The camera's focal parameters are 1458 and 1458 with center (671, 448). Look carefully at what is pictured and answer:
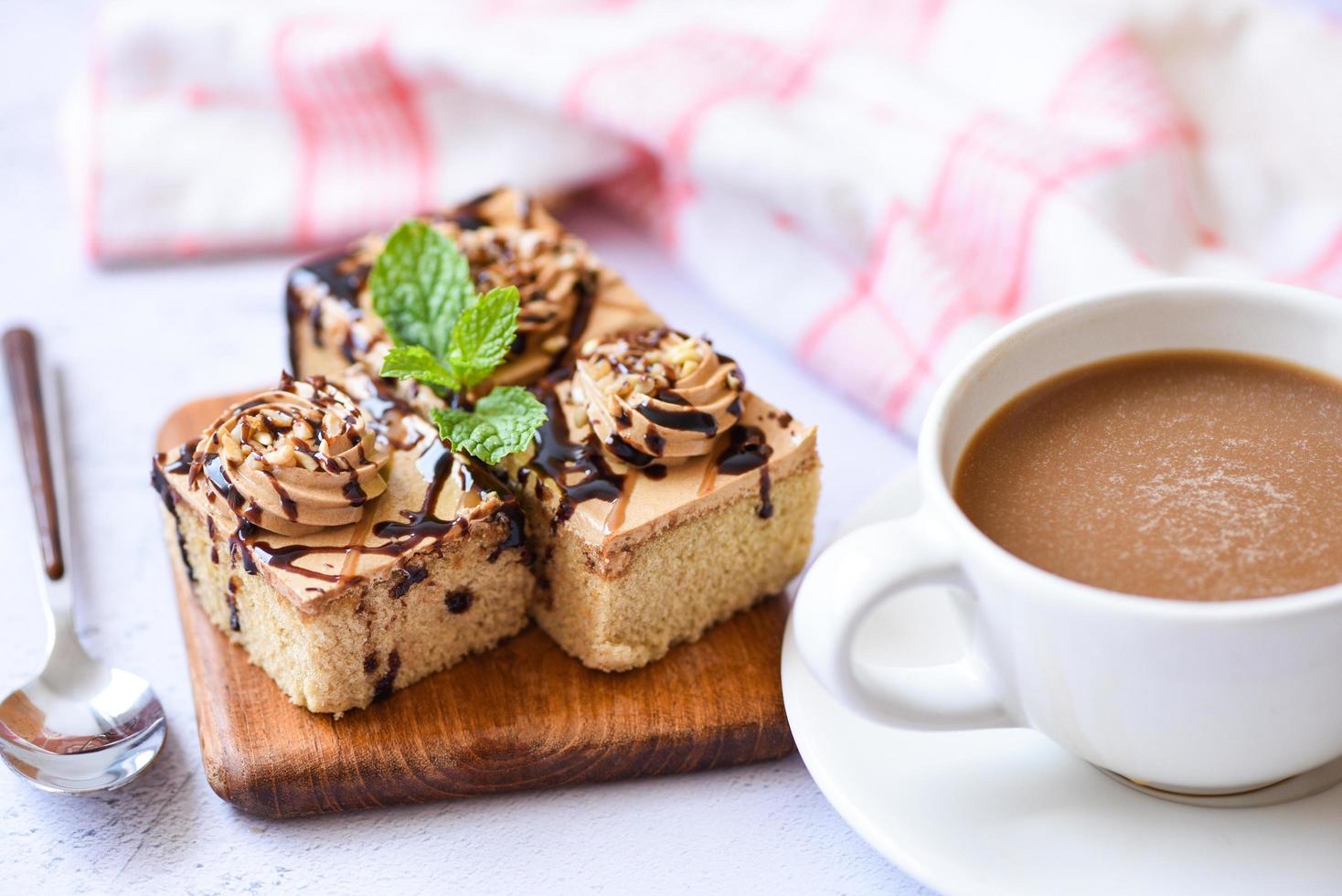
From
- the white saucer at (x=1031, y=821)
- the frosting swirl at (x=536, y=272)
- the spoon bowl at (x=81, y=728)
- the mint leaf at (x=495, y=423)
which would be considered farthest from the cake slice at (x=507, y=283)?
the white saucer at (x=1031, y=821)

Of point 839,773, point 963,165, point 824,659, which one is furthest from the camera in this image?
point 963,165

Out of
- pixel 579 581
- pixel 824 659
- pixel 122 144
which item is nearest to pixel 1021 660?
pixel 824 659

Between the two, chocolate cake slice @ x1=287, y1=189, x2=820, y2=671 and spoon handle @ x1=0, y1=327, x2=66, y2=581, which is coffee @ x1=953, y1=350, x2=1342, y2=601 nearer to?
chocolate cake slice @ x1=287, y1=189, x2=820, y2=671

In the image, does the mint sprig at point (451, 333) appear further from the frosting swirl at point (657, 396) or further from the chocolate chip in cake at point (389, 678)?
the chocolate chip in cake at point (389, 678)

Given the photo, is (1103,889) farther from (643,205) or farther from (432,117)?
(432,117)

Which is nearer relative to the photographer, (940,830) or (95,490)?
(940,830)

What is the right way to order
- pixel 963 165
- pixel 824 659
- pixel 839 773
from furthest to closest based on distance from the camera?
pixel 963 165 → pixel 839 773 → pixel 824 659

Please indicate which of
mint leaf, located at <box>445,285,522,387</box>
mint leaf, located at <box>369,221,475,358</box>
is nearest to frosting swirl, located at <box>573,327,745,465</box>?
mint leaf, located at <box>445,285,522,387</box>

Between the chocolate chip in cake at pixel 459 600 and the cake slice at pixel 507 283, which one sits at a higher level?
the cake slice at pixel 507 283
